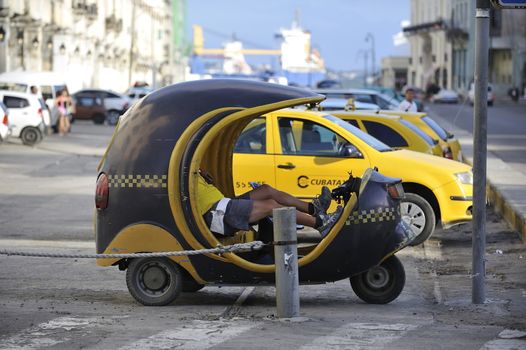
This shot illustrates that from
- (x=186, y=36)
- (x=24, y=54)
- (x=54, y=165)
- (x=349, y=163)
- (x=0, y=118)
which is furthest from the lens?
(x=186, y=36)

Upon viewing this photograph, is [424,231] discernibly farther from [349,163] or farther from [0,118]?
[0,118]

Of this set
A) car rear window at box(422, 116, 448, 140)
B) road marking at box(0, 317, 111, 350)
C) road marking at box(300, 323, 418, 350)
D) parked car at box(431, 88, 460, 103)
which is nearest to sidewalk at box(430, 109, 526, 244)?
car rear window at box(422, 116, 448, 140)

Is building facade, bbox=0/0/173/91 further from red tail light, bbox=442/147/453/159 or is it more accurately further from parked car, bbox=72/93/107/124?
red tail light, bbox=442/147/453/159

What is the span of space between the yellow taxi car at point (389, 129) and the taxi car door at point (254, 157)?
3376 mm

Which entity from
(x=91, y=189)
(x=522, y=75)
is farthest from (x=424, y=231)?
(x=522, y=75)

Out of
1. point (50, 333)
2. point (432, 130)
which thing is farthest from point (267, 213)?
point (432, 130)

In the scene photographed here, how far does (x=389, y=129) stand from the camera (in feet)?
62.7

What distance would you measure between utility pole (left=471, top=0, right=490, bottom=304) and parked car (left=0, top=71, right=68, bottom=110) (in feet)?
121

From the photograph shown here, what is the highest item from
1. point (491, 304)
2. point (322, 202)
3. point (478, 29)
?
point (478, 29)

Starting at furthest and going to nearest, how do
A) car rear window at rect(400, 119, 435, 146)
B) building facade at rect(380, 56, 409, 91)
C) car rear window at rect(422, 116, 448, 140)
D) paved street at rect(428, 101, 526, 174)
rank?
1. building facade at rect(380, 56, 409, 91)
2. paved street at rect(428, 101, 526, 174)
3. car rear window at rect(422, 116, 448, 140)
4. car rear window at rect(400, 119, 435, 146)

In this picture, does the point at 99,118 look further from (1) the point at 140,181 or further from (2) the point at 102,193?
(1) the point at 140,181

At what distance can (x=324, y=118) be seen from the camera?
1553 centimetres

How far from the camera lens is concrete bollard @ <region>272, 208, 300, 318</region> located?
977cm

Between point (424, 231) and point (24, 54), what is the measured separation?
51.8m
